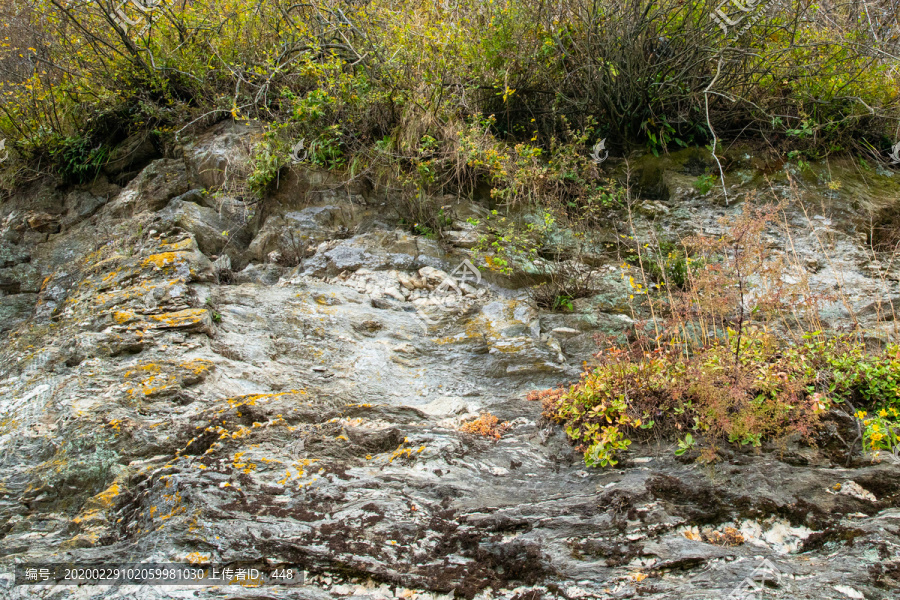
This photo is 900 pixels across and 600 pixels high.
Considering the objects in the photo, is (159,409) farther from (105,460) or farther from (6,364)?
(6,364)

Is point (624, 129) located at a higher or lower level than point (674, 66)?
lower

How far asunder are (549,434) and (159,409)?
8.95ft

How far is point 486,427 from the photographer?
373 centimetres

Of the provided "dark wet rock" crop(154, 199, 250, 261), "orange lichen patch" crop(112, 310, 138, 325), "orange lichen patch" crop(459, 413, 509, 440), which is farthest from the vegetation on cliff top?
"orange lichen patch" crop(459, 413, 509, 440)

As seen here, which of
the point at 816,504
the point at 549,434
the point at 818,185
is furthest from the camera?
the point at 818,185

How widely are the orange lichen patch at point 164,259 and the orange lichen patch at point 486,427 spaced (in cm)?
342

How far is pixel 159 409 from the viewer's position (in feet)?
12.3

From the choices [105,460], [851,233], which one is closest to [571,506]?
[105,460]

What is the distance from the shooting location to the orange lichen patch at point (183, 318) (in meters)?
4.55

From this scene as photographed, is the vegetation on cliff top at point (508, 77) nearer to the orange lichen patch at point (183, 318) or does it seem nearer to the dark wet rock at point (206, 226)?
the dark wet rock at point (206, 226)

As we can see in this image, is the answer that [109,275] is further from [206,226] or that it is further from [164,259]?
[206,226]

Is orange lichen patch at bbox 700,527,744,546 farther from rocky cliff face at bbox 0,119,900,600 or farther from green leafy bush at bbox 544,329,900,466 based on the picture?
green leafy bush at bbox 544,329,900,466

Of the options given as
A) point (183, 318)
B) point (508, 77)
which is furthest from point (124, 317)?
point (508, 77)

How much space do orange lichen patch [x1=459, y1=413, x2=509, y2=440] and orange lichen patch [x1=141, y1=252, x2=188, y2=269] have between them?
3415 mm
